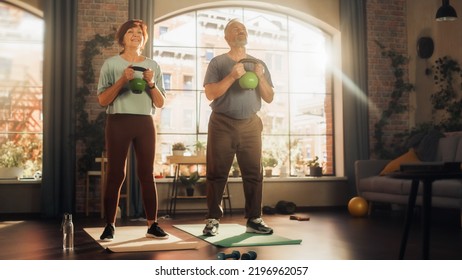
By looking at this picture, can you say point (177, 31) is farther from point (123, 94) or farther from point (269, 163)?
point (123, 94)

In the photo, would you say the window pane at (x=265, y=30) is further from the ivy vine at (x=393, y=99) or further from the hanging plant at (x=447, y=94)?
the hanging plant at (x=447, y=94)

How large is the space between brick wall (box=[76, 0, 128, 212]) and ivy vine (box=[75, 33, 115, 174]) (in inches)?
2.0

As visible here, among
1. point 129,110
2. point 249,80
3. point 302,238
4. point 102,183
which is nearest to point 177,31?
point 102,183

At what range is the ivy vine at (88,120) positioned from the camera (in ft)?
20.2

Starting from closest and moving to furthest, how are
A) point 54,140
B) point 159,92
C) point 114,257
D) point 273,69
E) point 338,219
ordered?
point 114,257, point 159,92, point 338,219, point 54,140, point 273,69

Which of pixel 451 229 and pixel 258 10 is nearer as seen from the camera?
pixel 451 229

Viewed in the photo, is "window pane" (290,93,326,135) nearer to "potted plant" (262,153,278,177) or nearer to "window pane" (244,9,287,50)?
"potted plant" (262,153,278,177)

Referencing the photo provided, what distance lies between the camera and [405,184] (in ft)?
16.8

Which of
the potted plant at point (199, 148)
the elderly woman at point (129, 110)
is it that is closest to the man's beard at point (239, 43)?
the elderly woman at point (129, 110)

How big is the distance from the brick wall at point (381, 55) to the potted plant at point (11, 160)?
4100 mm
